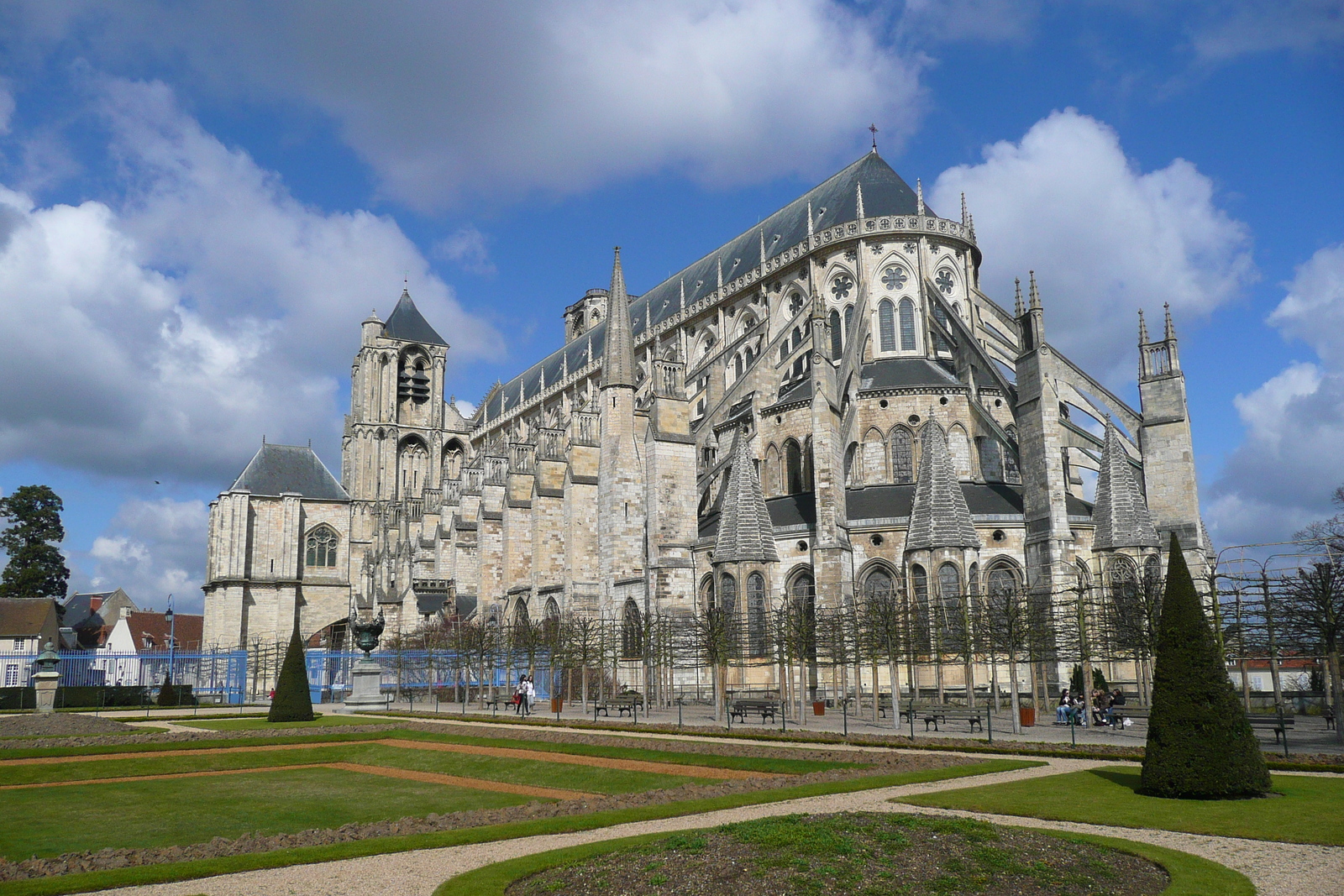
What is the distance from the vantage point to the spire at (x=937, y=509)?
3050cm

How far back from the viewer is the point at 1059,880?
26.3 feet

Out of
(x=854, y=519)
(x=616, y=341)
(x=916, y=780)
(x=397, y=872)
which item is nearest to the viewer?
(x=397, y=872)

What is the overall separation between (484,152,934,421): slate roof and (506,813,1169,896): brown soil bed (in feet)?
109

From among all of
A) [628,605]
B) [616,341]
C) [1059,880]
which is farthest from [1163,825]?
[616,341]

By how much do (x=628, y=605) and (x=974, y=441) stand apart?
46.7 feet

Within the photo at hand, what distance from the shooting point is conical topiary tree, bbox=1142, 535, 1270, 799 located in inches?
458

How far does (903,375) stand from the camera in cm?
3981

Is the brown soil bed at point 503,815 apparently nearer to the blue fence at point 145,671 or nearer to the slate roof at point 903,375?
the slate roof at point 903,375

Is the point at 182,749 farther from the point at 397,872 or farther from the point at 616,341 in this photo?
the point at 616,341

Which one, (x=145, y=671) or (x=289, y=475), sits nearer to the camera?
(x=145, y=671)

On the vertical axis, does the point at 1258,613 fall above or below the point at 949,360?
below

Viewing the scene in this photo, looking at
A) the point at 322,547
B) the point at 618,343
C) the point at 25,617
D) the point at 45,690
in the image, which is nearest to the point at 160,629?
the point at 322,547

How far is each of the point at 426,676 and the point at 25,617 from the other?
24.3 metres

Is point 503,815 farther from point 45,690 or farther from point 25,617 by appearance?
point 25,617
